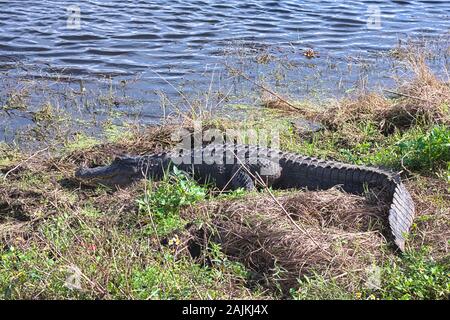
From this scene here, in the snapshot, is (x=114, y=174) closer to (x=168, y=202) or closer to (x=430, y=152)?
(x=168, y=202)

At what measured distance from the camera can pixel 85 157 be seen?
7488 mm

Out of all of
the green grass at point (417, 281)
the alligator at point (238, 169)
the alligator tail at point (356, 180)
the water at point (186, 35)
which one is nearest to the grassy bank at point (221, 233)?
the green grass at point (417, 281)

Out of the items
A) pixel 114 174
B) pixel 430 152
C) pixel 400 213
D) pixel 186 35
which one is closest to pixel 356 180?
pixel 430 152

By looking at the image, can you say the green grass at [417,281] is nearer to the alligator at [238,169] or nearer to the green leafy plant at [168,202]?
the green leafy plant at [168,202]

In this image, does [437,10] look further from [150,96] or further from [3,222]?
[3,222]

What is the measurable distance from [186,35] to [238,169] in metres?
6.58

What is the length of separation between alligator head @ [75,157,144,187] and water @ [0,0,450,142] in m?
2.20

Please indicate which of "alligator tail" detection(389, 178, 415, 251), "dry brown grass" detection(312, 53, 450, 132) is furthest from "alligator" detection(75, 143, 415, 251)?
"dry brown grass" detection(312, 53, 450, 132)

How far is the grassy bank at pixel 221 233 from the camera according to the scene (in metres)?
4.23

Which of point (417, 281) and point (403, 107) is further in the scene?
point (403, 107)

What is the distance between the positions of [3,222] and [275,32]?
826 cm

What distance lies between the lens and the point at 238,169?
6.61 metres

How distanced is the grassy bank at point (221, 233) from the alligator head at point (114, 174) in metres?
0.17

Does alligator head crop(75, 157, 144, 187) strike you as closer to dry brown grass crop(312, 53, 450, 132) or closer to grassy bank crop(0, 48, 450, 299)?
grassy bank crop(0, 48, 450, 299)
